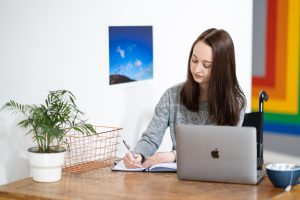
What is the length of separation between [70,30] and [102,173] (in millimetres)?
783

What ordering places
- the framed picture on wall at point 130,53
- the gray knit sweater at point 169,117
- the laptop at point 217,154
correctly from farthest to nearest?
1. the framed picture on wall at point 130,53
2. the gray knit sweater at point 169,117
3. the laptop at point 217,154

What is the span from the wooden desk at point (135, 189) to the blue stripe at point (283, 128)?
6.62 ft

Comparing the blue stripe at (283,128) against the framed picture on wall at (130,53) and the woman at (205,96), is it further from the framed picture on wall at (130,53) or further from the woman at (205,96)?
the woman at (205,96)

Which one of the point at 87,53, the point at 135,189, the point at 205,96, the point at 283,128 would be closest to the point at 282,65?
the point at 283,128

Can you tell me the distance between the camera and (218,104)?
3045 mm

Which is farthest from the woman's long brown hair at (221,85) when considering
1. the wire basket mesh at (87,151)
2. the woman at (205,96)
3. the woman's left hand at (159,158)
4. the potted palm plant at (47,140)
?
the potted palm plant at (47,140)

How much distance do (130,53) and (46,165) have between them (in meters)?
1.19

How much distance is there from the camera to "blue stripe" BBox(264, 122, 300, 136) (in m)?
4.60

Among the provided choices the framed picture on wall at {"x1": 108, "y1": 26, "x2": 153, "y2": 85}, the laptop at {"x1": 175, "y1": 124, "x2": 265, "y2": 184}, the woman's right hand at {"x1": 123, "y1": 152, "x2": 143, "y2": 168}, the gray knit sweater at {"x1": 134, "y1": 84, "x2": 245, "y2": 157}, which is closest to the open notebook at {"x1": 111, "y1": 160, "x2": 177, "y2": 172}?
the woman's right hand at {"x1": 123, "y1": 152, "x2": 143, "y2": 168}

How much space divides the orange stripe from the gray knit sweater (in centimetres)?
160

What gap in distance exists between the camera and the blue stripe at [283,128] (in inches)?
181

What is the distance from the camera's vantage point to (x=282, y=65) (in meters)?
4.57

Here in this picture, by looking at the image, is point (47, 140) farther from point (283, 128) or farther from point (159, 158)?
point (283, 128)

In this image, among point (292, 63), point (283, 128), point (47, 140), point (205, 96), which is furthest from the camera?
point (283, 128)
